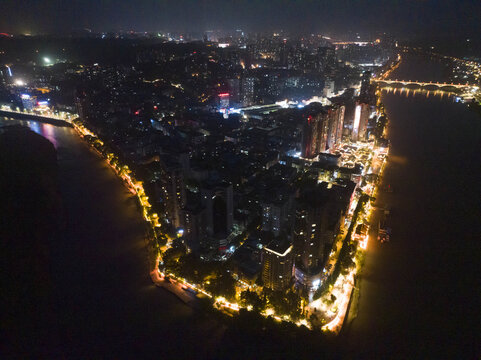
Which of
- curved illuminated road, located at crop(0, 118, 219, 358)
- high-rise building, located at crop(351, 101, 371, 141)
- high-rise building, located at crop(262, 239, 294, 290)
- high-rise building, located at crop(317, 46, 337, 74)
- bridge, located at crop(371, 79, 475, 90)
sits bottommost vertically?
curved illuminated road, located at crop(0, 118, 219, 358)

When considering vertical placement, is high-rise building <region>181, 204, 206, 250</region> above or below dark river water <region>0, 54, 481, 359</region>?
above

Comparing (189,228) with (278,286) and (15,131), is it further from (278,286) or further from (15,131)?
(15,131)

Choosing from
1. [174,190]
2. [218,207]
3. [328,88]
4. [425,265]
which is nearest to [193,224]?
[218,207]

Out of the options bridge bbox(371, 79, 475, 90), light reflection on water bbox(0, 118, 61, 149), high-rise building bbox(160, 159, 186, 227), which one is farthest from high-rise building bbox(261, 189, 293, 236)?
bridge bbox(371, 79, 475, 90)

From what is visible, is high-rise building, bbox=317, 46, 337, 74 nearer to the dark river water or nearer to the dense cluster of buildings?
the dense cluster of buildings

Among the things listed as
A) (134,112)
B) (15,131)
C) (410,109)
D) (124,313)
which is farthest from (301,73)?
(124,313)

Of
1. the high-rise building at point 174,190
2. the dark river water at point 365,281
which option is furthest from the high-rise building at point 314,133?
the high-rise building at point 174,190

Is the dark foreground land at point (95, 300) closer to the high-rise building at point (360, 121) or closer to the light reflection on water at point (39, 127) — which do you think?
the light reflection on water at point (39, 127)
